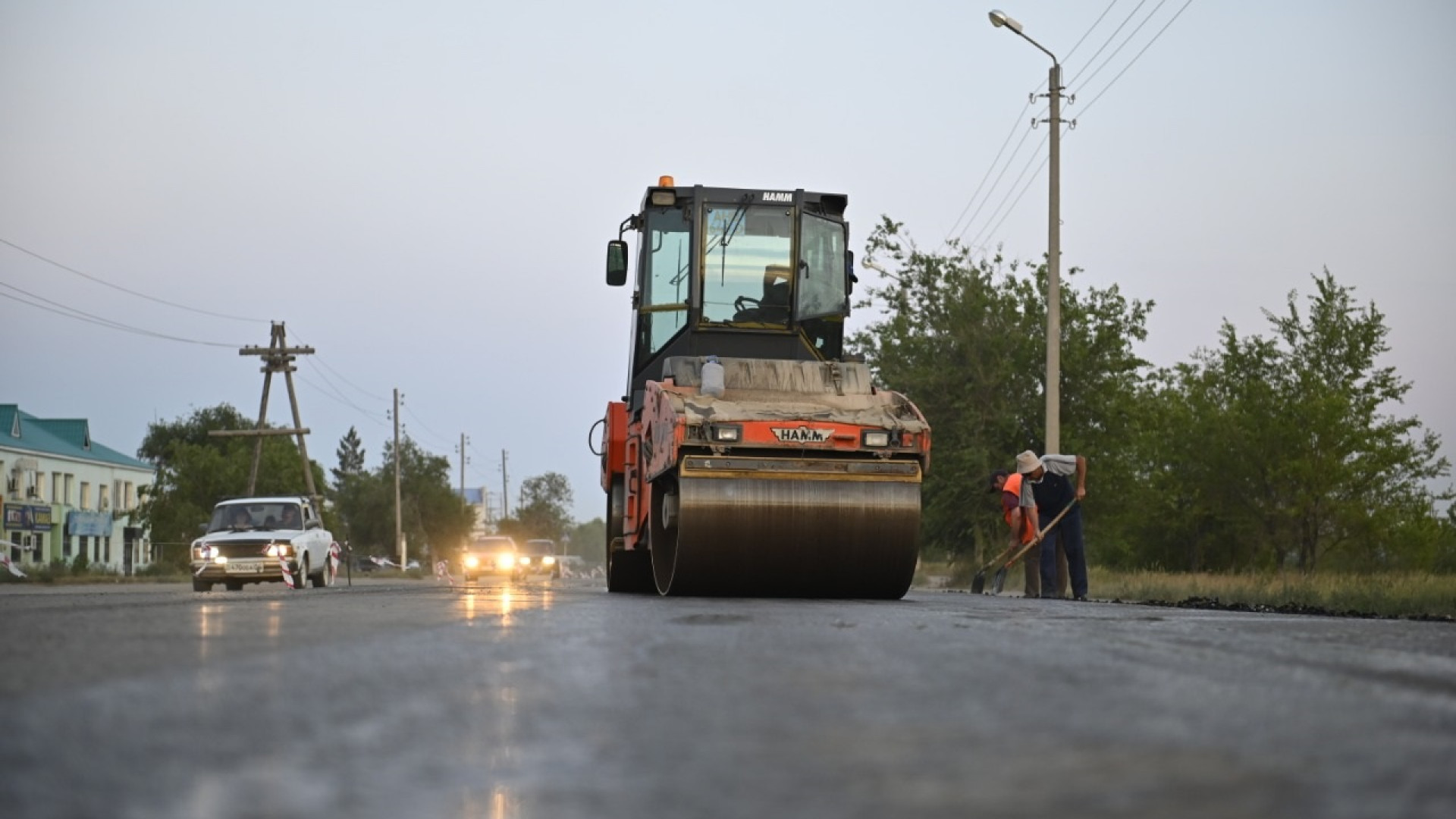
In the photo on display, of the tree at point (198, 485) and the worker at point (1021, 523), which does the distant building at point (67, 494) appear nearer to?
the tree at point (198, 485)

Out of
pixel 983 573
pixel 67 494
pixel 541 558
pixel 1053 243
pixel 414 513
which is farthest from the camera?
pixel 414 513

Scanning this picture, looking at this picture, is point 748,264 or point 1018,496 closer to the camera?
point 748,264

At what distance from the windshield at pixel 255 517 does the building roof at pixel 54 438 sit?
47272 millimetres

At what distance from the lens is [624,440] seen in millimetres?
17062

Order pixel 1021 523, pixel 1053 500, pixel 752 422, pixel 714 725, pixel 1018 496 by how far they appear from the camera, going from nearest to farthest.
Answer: pixel 714 725 < pixel 752 422 < pixel 1053 500 < pixel 1018 496 < pixel 1021 523

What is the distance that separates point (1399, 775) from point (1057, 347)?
25.2 meters

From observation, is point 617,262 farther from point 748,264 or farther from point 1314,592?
point 1314,592

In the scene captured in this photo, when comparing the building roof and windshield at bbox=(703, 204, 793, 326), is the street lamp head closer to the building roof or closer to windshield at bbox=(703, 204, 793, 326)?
windshield at bbox=(703, 204, 793, 326)

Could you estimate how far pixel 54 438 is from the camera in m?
82.1

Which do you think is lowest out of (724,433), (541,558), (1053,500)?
(541,558)

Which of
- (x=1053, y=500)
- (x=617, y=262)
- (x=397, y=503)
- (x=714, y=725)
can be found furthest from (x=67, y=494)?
(x=714, y=725)

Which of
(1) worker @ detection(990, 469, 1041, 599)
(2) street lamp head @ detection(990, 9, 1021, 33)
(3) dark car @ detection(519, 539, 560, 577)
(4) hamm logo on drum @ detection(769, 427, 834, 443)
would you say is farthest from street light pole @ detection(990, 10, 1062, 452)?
(3) dark car @ detection(519, 539, 560, 577)

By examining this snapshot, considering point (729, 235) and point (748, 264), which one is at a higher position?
point (729, 235)

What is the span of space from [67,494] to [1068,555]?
2821 inches
